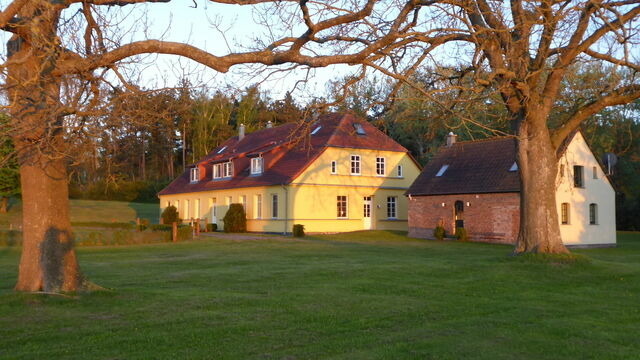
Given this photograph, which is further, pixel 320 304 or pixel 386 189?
pixel 386 189

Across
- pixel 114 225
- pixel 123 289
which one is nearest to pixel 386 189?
pixel 114 225

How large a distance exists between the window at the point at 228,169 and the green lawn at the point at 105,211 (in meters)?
13.4

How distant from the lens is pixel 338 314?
9.55m

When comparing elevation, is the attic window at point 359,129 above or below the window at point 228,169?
above

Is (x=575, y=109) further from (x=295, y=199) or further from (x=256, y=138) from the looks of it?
(x=256, y=138)

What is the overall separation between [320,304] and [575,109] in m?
11.6

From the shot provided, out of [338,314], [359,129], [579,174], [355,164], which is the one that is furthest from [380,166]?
[338,314]

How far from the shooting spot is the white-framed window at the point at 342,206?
3975 centimetres

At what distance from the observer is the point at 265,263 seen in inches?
716

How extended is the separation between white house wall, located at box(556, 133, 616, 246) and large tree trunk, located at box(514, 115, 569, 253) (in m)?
14.6

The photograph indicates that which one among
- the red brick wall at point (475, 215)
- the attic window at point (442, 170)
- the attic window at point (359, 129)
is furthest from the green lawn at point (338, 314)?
the attic window at point (359, 129)

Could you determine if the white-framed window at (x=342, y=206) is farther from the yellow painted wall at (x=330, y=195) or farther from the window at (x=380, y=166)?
the window at (x=380, y=166)

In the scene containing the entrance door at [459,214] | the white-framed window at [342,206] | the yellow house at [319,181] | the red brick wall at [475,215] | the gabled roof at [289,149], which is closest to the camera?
the red brick wall at [475,215]

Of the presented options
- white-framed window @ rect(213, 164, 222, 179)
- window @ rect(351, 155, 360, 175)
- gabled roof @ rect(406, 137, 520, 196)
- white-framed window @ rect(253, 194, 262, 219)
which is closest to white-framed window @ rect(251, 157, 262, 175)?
white-framed window @ rect(253, 194, 262, 219)
